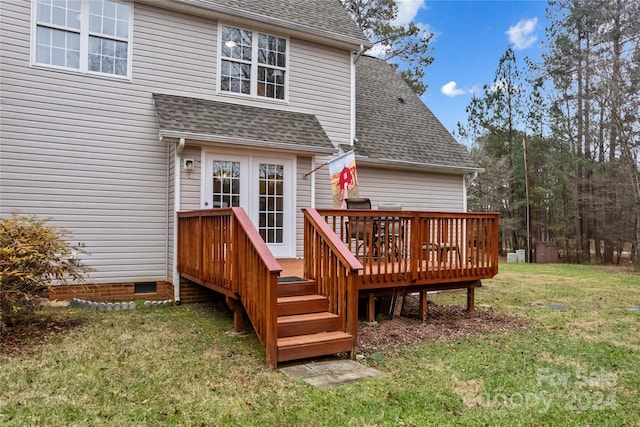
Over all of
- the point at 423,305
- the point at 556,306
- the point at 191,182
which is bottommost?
the point at 556,306

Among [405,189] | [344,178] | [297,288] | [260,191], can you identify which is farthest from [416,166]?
[297,288]

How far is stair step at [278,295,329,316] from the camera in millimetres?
4742

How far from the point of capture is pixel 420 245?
6004mm

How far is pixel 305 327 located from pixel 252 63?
566cm

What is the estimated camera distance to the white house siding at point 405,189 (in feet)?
29.4

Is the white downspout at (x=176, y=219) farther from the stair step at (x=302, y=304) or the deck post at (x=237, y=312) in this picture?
the stair step at (x=302, y=304)

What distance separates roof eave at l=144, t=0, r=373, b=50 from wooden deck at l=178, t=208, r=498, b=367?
3.73 metres

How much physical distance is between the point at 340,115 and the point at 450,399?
685cm

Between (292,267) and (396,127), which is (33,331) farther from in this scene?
(396,127)

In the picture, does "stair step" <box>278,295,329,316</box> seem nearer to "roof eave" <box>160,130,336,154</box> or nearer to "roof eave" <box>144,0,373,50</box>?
"roof eave" <box>160,130,336,154</box>

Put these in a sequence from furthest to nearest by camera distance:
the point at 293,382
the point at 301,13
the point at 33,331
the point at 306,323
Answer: the point at 301,13 → the point at 33,331 → the point at 306,323 → the point at 293,382

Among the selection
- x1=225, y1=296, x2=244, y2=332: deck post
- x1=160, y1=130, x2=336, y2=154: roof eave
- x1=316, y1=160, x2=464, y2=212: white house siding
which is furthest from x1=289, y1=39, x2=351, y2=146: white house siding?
x1=225, y1=296, x2=244, y2=332: deck post

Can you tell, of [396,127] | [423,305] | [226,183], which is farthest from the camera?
[396,127]

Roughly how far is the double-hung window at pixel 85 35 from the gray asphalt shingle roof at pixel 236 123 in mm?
960
